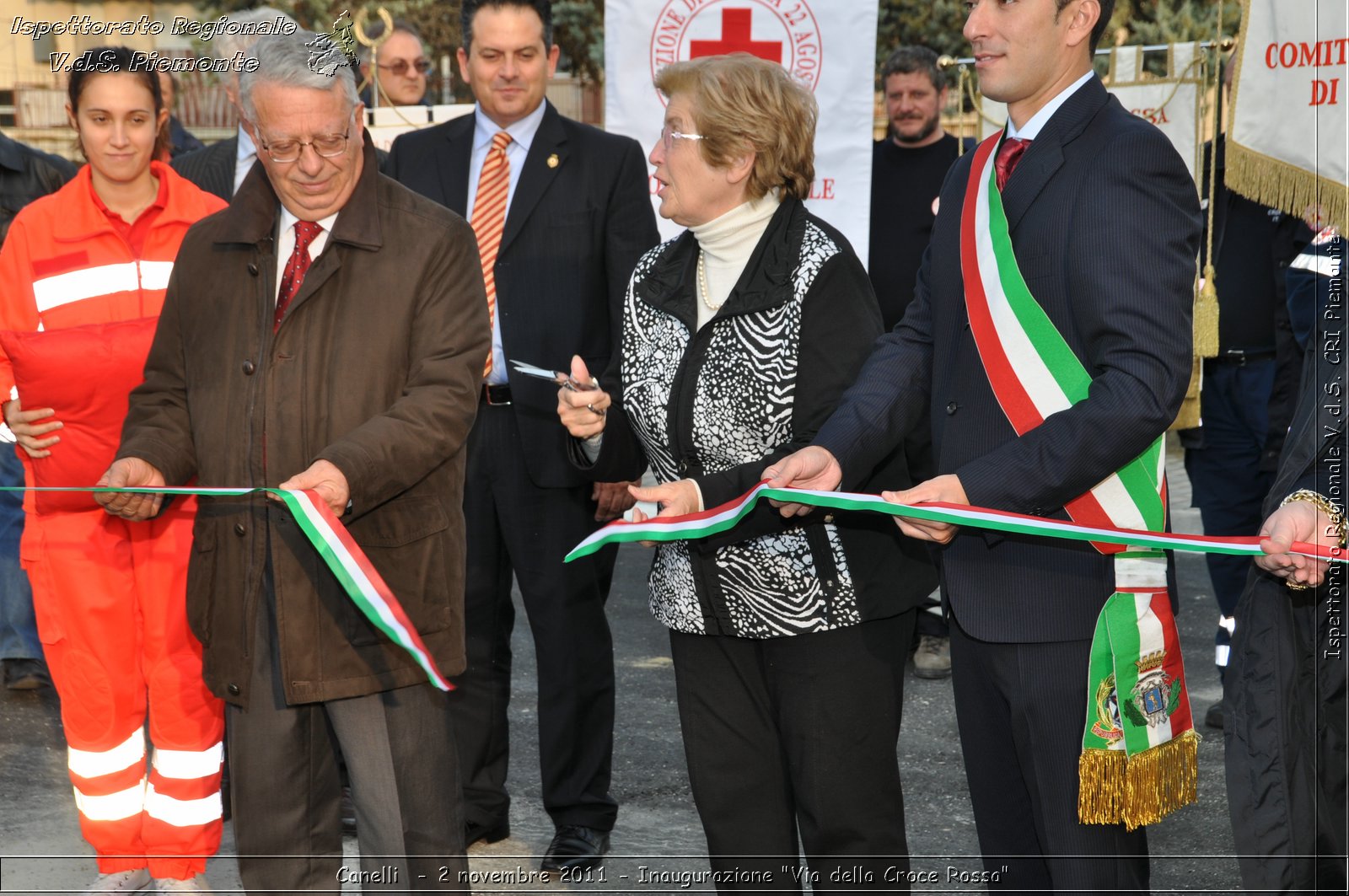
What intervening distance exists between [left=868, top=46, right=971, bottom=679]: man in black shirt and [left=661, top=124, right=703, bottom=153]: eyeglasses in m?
3.76

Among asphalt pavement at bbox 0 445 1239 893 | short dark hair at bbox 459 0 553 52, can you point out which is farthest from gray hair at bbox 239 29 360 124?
asphalt pavement at bbox 0 445 1239 893

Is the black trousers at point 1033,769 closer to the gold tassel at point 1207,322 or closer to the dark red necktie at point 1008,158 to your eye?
the dark red necktie at point 1008,158

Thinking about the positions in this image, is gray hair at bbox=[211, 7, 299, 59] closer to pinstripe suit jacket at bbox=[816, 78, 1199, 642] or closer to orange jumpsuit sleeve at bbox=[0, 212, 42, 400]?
orange jumpsuit sleeve at bbox=[0, 212, 42, 400]

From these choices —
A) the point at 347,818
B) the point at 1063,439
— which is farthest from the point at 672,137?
the point at 347,818

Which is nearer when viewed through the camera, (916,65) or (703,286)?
(703,286)

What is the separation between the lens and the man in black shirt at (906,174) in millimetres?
6941

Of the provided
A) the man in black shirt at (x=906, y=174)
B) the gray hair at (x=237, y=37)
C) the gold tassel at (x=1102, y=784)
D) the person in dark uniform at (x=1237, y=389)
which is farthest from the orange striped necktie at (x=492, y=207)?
the person in dark uniform at (x=1237, y=389)

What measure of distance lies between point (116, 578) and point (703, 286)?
2.01m

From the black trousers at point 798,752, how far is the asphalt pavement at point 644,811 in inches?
41.2

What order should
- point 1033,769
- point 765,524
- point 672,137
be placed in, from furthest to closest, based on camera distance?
point 672,137, point 765,524, point 1033,769

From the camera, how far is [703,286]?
3.23 metres

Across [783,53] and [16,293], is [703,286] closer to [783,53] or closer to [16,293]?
[16,293]

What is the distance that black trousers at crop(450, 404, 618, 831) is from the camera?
14.6ft

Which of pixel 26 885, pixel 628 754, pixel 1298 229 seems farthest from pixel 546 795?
pixel 1298 229
